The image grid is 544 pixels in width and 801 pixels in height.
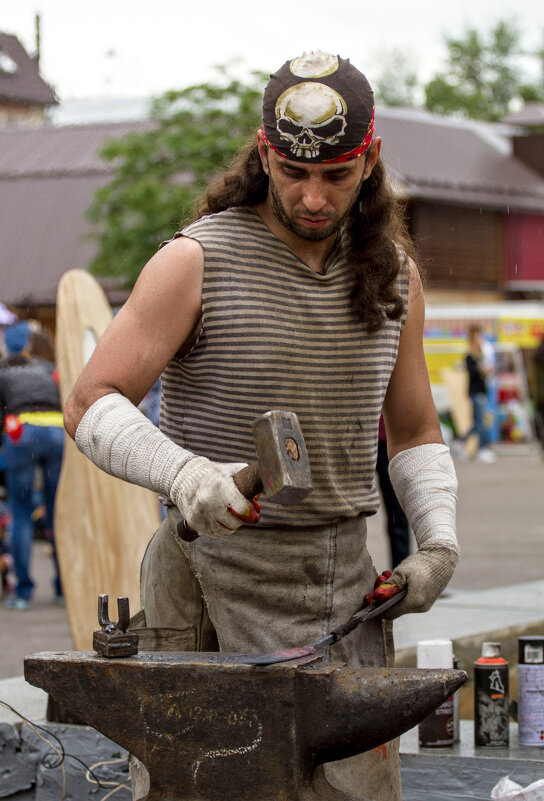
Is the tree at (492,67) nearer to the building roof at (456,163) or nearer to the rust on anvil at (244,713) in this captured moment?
the building roof at (456,163)

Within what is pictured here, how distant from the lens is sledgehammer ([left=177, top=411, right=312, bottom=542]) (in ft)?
6.67

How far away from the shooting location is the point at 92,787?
393cm

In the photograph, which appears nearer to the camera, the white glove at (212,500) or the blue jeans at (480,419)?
the white glove at (212,500)

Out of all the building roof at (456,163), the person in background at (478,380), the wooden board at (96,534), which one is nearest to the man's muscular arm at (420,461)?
the wooden board at (96,534)

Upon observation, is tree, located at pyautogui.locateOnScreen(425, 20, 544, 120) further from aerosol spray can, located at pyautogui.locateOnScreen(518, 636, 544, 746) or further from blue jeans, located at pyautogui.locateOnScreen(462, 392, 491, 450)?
aerosol spray can, located at pyautogui.locateOnScreen(518, 636, 544, 746)

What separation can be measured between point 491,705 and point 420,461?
167 centimetres

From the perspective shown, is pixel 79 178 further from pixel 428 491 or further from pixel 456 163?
pixel 428 491

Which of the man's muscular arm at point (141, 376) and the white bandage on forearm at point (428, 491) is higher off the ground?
the man's muscular arm at point (141, 376)

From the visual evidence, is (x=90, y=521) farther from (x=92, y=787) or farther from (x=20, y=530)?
(x=20, y=530)

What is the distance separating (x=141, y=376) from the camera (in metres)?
2.48

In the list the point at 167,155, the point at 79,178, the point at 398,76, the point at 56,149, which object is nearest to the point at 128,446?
the point at 167,155

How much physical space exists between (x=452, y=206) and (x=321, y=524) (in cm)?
3418

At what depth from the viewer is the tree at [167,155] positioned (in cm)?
2397

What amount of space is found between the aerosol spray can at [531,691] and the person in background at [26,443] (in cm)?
412
